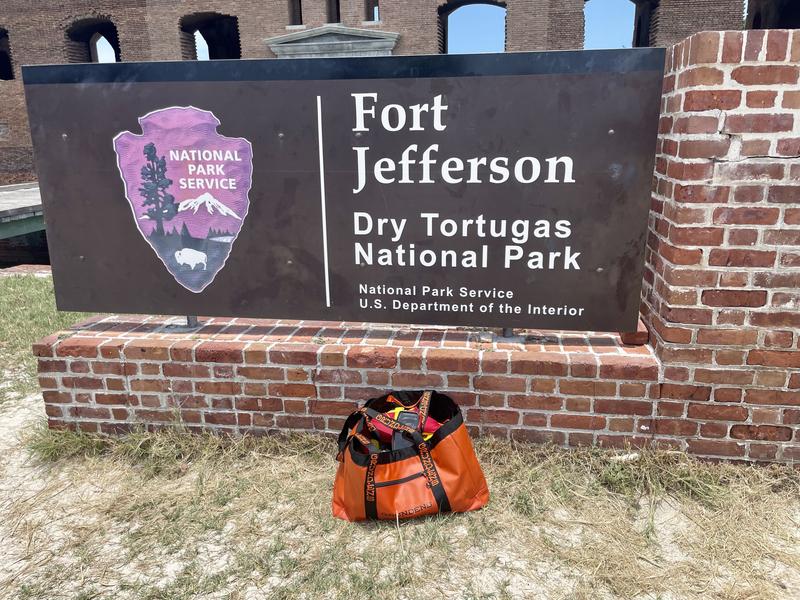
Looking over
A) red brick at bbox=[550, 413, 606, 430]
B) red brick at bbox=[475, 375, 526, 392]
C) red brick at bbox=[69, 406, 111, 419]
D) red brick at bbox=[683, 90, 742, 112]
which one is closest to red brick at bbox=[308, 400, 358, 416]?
red brick at bbox=[475, 375, 526, 392]

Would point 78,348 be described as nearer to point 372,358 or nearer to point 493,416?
point 372,358

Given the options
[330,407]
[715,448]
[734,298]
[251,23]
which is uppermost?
[251,23]

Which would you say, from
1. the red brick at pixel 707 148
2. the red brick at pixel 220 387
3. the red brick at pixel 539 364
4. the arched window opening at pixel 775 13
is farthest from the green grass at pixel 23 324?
the arched window opening at pixel 775 13

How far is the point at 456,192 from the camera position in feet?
9.21

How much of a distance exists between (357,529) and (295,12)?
1016 inches

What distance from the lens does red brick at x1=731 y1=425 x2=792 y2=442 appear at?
105 inches

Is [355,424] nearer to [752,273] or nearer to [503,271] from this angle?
[503,271]

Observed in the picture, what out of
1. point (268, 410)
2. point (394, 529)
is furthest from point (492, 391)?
point (268, 410)

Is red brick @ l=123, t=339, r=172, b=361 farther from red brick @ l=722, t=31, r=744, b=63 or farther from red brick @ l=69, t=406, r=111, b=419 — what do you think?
red brick @ l=722, t=31, r=744, b=63

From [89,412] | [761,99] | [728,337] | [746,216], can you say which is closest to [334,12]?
[89,412]

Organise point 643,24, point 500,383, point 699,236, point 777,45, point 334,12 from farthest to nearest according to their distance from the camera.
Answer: point 643,24, point 334,12, point 500,383, point 699,236, point 777,45

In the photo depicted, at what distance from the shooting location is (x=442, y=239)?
2877mm

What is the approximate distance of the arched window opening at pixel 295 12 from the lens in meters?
23.9

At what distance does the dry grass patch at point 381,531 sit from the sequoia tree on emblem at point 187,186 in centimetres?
102
